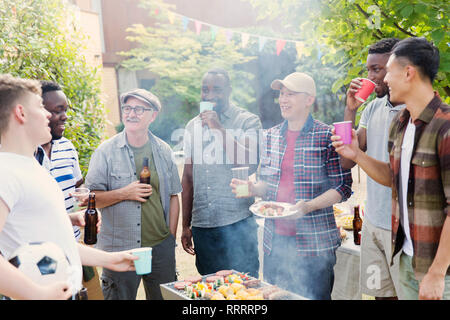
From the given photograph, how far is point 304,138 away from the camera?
3.44 meters

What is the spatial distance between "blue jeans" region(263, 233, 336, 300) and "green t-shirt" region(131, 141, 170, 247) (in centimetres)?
97

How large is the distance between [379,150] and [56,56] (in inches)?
201

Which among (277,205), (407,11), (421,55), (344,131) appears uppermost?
(407,11)

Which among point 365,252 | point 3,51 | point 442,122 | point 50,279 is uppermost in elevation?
point 3,51

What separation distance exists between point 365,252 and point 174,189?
1809mm

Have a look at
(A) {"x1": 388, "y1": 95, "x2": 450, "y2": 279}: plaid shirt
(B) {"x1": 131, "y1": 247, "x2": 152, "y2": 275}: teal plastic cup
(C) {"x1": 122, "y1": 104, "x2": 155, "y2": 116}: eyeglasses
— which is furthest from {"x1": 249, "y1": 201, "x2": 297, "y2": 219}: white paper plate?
(C) {"x1": 122, "y1": 104, "x2": 155, "y2": 116}: eyeglasses

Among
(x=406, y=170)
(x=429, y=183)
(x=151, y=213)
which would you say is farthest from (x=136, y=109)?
(x=429, y=183)

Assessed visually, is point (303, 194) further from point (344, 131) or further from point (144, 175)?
point (144, 175)

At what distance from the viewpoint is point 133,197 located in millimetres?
3367

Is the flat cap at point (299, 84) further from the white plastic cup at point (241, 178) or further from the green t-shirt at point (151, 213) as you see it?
the green t-shirt at point (151, 213)

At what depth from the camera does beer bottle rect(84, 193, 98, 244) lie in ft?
10.7

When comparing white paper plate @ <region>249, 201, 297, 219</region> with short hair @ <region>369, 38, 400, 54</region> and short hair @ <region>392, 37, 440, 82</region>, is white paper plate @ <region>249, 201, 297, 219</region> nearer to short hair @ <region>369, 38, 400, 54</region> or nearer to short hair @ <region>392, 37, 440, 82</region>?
short hair @ <region>392, 37, 440, 82</region>
